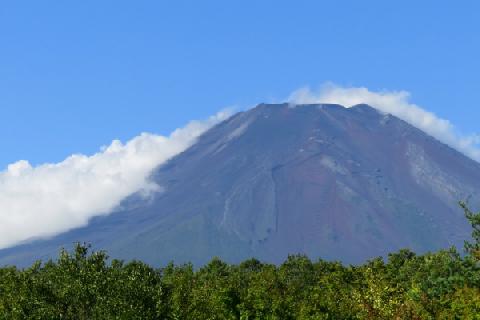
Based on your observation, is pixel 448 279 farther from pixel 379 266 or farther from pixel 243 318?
pixel 379 266

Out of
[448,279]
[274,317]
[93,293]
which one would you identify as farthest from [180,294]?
[448,279]

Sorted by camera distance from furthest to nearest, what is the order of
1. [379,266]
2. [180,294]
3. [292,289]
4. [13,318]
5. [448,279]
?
[379,266]
[292,289]
[448,279]
[180,294]
[13,318]

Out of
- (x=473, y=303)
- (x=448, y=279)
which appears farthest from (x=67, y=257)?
(x=448, y=279)

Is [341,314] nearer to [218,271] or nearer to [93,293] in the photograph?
[93,293]

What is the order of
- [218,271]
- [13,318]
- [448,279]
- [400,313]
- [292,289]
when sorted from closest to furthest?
[13,318] → [400,313] → [448,279] → [292,289] → [218,271]

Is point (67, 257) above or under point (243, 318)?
above

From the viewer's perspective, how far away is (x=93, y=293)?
59281 millimetres

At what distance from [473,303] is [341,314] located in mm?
14651

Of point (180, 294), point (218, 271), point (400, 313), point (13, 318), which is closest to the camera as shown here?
point (13, 318)

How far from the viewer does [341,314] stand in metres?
77.3

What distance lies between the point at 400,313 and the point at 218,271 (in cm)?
9108

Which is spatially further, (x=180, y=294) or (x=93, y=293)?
(x=180, y=294)

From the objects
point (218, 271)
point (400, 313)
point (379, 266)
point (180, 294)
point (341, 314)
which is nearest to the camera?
point (400, 313)

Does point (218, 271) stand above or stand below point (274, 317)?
above
